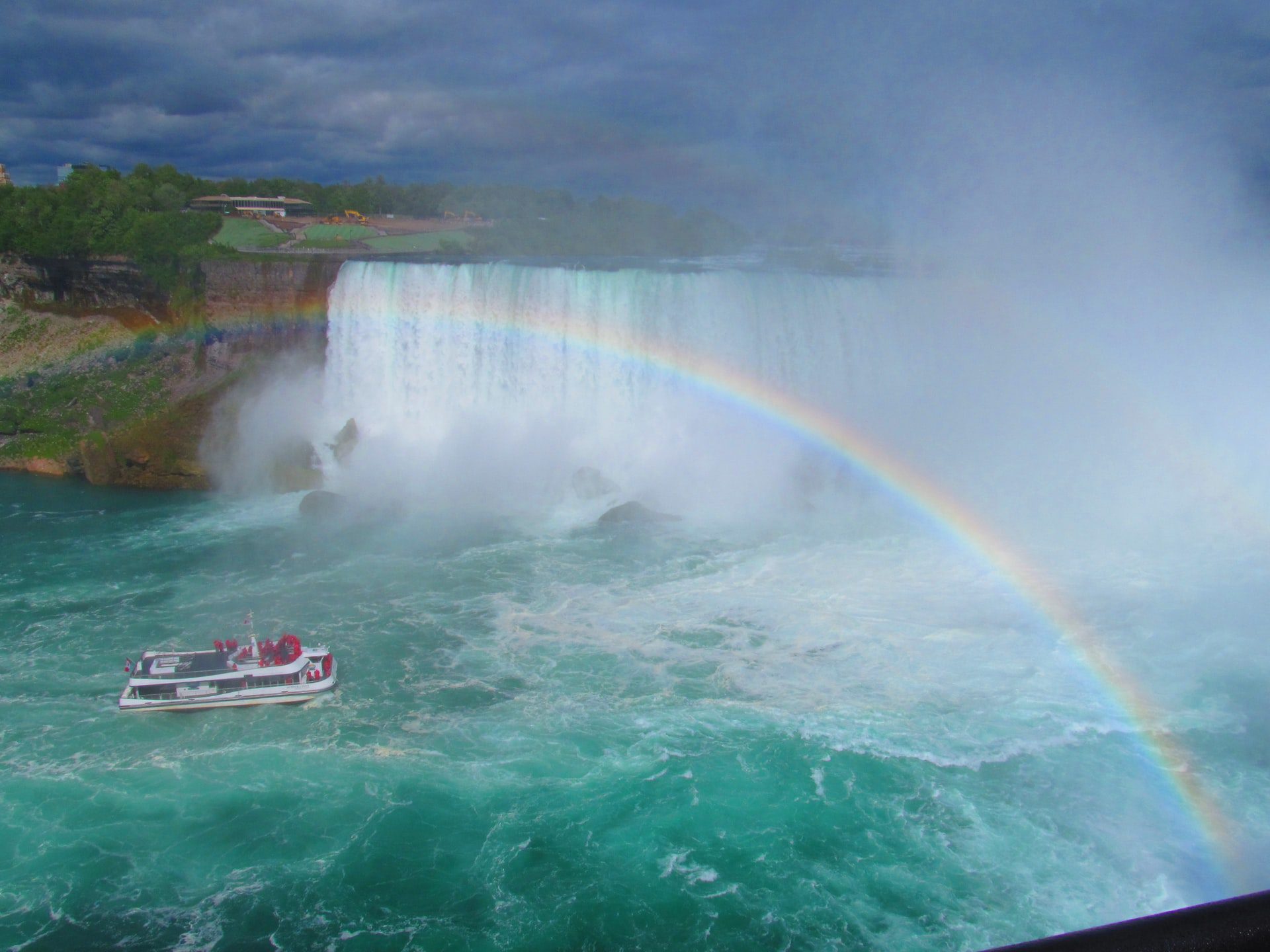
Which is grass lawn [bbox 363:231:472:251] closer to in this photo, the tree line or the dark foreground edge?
the tree line

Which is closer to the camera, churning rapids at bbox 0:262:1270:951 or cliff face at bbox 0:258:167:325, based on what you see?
churning rapids at bbox 0:262:1270:951

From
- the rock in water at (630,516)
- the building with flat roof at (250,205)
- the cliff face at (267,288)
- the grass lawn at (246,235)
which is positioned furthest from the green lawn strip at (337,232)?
the rock in water at (630,516)

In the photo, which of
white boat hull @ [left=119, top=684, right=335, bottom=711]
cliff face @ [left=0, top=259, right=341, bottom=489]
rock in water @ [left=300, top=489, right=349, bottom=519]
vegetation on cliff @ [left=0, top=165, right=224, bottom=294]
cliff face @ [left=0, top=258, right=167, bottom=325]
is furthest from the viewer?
cliff face @ [left=0, top=258, right=167, bottom=325]

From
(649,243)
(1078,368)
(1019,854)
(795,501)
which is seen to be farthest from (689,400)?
(649,243)

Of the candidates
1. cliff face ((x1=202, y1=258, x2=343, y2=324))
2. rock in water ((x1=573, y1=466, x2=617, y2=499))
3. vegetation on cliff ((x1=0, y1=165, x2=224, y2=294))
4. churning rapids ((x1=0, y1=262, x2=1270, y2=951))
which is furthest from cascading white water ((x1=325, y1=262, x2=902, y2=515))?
vegetation on cliff ((x1=0, y1=165, x2=224, y2=294))

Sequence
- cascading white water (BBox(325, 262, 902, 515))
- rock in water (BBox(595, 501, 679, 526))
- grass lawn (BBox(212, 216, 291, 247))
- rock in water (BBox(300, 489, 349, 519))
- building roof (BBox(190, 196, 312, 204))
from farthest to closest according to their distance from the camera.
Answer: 1. building roof (BBox(190, 196, 312, 204))
2. grass lawn (BBox(212, 216, 291, 247))
3. cascading white water (BBox(325, 262, 902, 515))
4. rock in water (BBox(300, 489, 349, 519))
5. rock in water (BBox(595, 501, 679, 526))

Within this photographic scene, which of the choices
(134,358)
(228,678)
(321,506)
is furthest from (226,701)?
(134,358)

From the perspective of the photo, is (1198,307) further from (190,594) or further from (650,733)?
(190,594)
